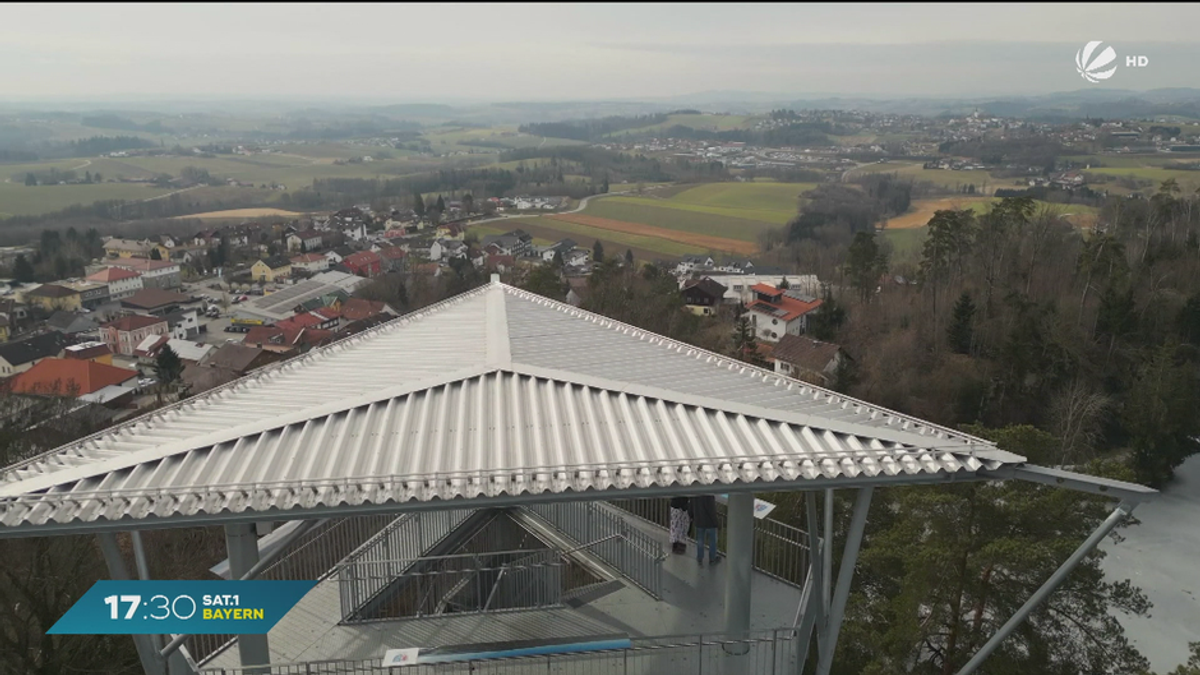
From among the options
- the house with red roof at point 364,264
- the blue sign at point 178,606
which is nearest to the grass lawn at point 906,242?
the house with red roof at point 364,264

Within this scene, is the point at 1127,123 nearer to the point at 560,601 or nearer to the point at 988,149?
the point at 988,149

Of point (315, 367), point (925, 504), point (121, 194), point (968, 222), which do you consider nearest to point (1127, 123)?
point (968, 222)

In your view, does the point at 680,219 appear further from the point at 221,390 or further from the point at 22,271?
the point at 221,390

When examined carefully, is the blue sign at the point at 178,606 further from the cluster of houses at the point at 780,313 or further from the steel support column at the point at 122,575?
the cluster of houses at the point at 780,313

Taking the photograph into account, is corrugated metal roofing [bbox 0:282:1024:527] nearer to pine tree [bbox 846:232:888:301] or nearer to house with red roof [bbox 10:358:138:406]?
house with red roof [bbox 10:358:138:406]

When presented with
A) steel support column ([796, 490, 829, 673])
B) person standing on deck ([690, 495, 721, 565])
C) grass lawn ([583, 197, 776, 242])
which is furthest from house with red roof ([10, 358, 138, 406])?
grass lawn ([583, 197, 776, 242])

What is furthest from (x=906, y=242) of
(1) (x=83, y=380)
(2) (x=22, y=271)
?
(2) (x=22, y=271)
